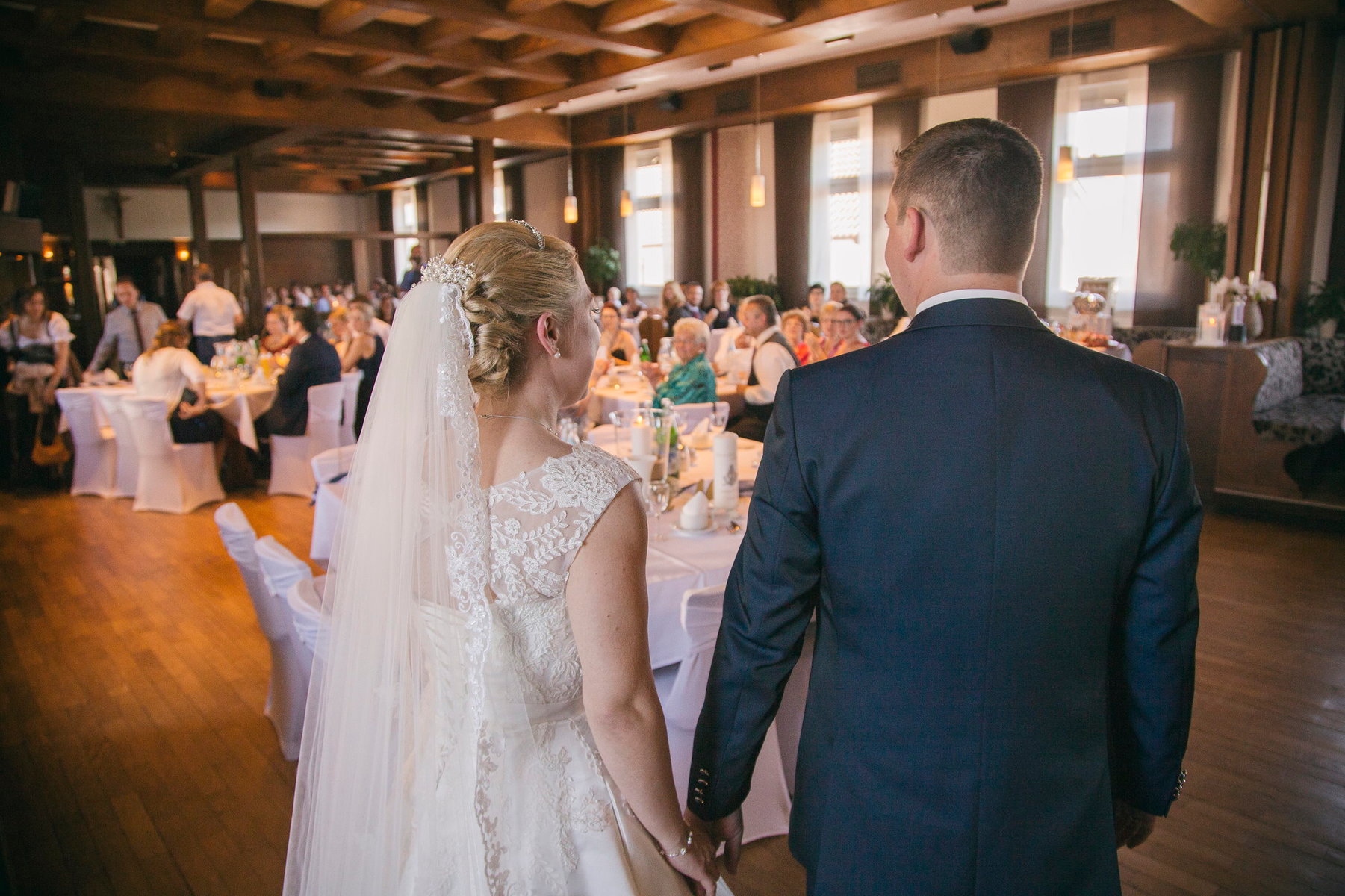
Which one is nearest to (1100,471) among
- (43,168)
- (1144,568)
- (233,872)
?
(1144,568)

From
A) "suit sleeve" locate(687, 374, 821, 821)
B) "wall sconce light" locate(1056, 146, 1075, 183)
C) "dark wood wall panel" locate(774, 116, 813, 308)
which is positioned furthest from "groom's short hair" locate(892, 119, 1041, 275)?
"dark wood wall panel" locate(774, 116, 813, 308)

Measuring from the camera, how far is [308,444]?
6.41m

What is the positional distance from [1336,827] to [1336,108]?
707cm

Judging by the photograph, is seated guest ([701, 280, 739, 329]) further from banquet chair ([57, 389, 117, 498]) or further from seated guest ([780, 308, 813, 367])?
banquet chair ([57, 389, 117, 498])

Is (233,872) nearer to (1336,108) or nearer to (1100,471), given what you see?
(1100,471)

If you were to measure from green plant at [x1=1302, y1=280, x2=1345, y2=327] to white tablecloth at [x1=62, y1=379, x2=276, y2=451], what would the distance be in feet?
26.2

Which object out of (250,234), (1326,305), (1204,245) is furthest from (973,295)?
(250,234)

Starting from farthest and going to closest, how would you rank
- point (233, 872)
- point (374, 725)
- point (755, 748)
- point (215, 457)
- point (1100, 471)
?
point (215, 457), point (233, 872), point (374, 725), point (755, 748), point (1100, 471)

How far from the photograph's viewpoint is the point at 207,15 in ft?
21.4

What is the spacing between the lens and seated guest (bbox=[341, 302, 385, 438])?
7066mm

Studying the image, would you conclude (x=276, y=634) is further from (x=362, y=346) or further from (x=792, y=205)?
(x=792, y=205)

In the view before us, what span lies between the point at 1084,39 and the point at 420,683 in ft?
28.8

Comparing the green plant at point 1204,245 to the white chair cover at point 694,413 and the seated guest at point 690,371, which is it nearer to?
the seated guest at point 690,371

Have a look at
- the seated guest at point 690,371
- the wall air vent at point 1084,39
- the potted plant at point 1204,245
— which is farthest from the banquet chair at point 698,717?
the wall air vent at point 1084,39
